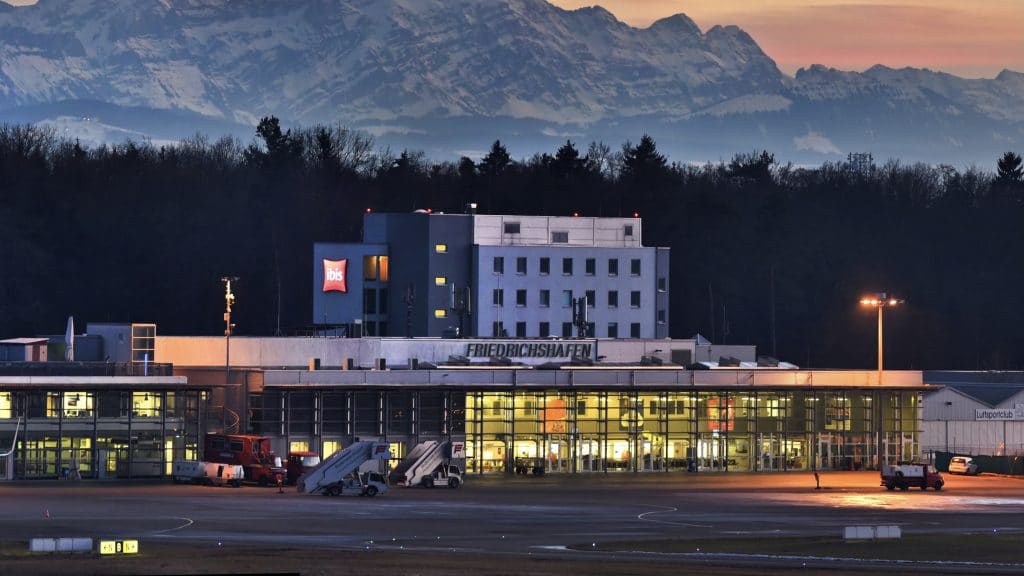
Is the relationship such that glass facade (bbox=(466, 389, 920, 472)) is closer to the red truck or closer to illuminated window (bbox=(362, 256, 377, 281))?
the red truck

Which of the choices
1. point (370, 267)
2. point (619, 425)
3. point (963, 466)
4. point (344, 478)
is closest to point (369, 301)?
point (370, 267)

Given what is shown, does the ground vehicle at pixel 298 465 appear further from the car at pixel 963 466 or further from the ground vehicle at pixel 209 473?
the car at pixel 963 466

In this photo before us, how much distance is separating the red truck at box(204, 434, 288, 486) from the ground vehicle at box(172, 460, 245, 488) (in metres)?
0.86

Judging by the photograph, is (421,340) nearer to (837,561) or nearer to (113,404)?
(113,404)

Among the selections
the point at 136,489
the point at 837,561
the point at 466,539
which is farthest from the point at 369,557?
the point at 136,489

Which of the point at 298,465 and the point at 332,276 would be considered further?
the point at 332,276

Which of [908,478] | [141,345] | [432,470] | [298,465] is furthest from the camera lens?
[141,345]

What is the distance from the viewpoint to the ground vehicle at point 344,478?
336 ft

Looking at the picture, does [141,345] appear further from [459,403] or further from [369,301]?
[369,301]

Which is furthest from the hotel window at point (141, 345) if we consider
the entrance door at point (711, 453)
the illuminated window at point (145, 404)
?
the entrance door at point (711, 453)

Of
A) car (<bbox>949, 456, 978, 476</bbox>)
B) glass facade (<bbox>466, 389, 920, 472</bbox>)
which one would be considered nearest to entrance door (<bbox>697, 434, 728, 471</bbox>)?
glass facade (<bbox>466, 389, 920, 472</bbox>)

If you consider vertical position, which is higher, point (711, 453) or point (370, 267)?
point (370, 267)

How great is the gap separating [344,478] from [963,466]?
5146 centimetres

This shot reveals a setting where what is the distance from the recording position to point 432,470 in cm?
11119
